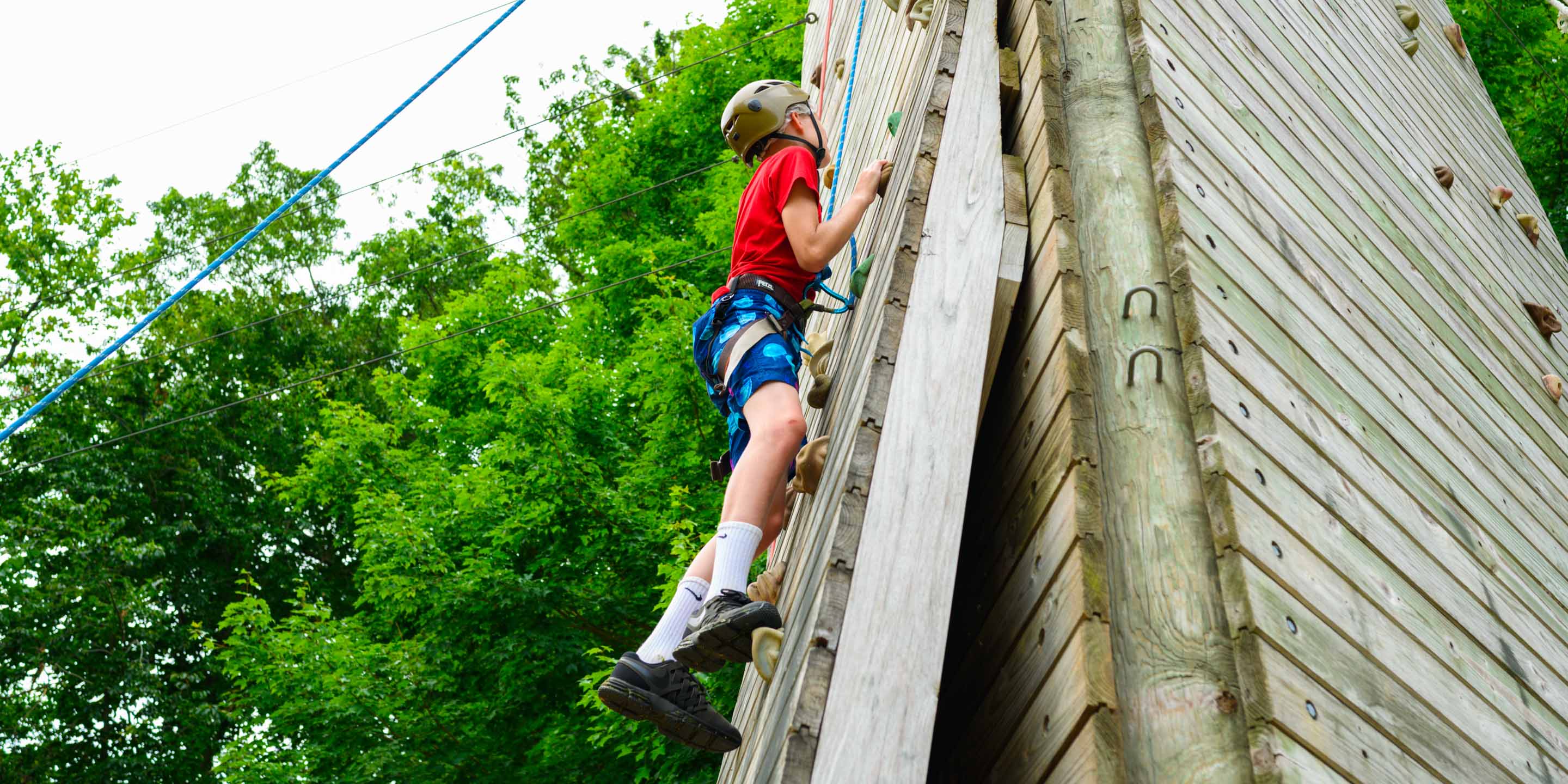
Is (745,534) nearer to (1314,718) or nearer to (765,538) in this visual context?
(765,538)

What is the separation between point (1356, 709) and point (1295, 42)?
2840mm

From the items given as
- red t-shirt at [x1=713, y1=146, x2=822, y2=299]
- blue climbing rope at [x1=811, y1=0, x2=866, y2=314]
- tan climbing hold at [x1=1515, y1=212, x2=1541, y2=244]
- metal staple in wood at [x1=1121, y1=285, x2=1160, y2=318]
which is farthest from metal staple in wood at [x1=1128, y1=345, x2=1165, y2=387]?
tan climbing hold at [x1=1515, y1=212, x2=1541, y2=244]

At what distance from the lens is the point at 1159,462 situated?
8.04 ft

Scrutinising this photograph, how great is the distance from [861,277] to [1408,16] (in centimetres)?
366

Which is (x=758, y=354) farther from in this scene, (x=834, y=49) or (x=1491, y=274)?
(x=834, y=49)

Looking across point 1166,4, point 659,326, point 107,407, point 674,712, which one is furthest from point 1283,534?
point 107,407

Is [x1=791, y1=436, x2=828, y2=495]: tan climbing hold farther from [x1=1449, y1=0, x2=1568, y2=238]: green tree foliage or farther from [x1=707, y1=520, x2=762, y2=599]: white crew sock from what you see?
[x1=1449, y1=0, x2=1568, y2=238]: green tree foliage

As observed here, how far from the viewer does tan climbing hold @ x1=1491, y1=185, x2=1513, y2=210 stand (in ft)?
18.4

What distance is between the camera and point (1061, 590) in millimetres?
2330

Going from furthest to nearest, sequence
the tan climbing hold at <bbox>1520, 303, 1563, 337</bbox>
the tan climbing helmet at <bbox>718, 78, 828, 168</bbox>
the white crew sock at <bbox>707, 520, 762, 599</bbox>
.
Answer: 1. the tan climbing hold at <bbox>1520, 303, 1563, 337</bbox>
2. the tan climbing helmet at <bbox>718, 78, 828, 168</bbox>
3. the white crew sock at <bbox>707, 520, 762, 599</bbox>

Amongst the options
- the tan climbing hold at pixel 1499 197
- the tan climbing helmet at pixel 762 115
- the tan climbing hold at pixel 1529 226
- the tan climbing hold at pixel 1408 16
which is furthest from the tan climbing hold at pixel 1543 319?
the tan climbing helmet at pixel 762 115

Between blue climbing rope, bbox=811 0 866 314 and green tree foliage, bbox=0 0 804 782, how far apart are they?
349cm

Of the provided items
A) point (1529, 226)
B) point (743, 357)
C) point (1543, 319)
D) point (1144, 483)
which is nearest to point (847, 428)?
point (743, 357)

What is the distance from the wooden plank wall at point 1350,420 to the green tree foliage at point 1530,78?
739 centimetres
